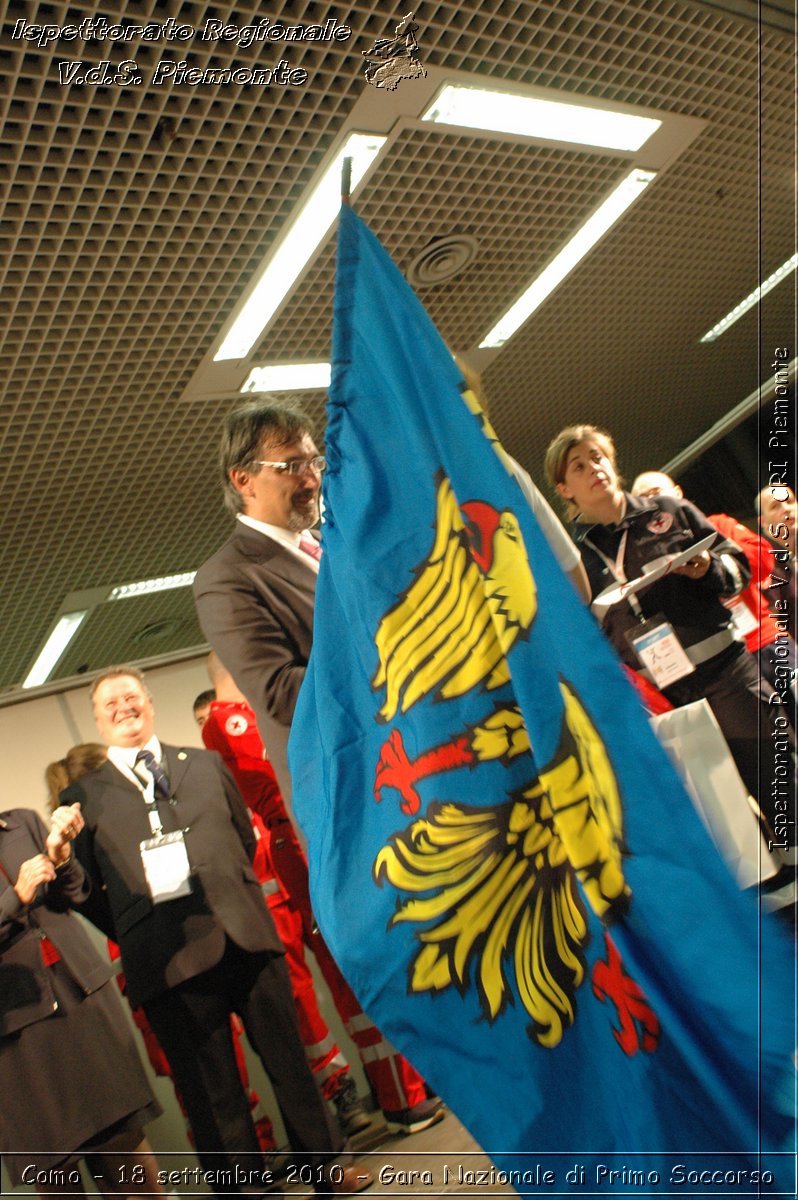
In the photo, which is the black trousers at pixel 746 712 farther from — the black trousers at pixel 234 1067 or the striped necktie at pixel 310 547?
the black trousers at pixel 234 1067

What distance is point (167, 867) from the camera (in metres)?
2.18

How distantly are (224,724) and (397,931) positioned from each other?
172cm

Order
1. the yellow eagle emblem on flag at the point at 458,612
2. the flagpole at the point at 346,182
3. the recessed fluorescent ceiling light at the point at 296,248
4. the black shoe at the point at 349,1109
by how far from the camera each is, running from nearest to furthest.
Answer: the yellow eagle emblem on flag at the point at 458,612
the flagpole at the point at 346,182
the recessed fluorescent ceiling light at the point at 296,248
the black shoe at the point at 349,1109

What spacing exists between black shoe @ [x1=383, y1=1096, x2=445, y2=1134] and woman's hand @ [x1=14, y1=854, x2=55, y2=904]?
998 millimetres

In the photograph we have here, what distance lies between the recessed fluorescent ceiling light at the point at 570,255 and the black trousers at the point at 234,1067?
2.07 m

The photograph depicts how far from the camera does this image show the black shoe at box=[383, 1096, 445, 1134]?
2.26 meters

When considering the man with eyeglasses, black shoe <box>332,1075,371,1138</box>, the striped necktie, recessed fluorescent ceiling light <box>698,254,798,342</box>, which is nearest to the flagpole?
the man with eyeglasses

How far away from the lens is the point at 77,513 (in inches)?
112

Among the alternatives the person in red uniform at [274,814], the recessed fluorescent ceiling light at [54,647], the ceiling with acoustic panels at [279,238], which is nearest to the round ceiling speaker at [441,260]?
the ceiling with acoustic panels at [279,238]

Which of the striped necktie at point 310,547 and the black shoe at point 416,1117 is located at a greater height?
the striped necktie at point 310,547

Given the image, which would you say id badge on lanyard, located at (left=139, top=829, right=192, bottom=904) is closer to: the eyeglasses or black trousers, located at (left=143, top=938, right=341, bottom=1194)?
black trousers, located at (left=143, top=938, right=341, bottom=1194)

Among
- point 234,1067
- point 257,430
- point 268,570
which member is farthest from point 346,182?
point 234,1067

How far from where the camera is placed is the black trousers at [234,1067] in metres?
2.05

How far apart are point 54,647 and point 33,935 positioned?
3.29 ft
